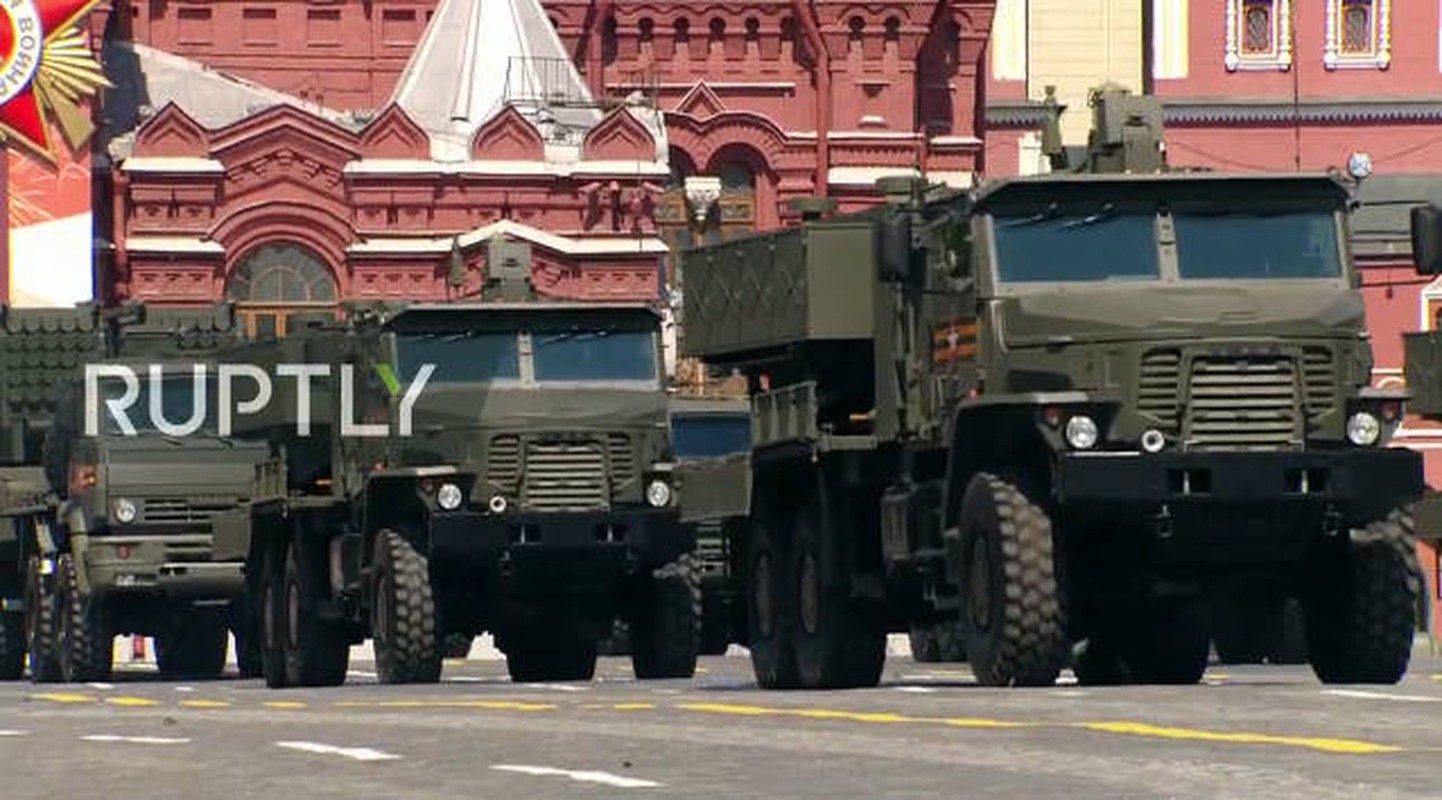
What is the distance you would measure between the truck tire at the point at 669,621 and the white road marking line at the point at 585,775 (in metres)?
14.7

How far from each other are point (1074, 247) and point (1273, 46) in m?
81.2

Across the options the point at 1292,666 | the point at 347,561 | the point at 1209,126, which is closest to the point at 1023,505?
the point at 347,561

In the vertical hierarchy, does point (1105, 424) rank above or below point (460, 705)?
above

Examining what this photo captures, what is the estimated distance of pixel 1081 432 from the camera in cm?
2364

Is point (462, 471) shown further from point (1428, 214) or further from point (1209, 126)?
point (1209, 126)

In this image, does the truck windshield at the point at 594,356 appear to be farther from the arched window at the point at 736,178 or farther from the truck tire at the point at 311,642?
the arched window at the point at 736,178

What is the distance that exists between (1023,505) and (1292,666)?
1513 cm

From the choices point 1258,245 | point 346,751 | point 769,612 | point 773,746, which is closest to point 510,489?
point 769,612

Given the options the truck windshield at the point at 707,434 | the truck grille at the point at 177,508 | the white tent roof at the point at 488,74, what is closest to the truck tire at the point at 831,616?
the truck windshield at the point at 707,434

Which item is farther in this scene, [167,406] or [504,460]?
[167,406]

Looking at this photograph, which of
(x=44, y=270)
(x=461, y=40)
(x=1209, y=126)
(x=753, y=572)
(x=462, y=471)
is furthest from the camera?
(x=1209, y=126)

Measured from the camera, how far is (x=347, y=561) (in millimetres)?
33125

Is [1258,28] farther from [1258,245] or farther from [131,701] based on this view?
[1258,245]

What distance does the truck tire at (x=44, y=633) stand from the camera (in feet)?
127
